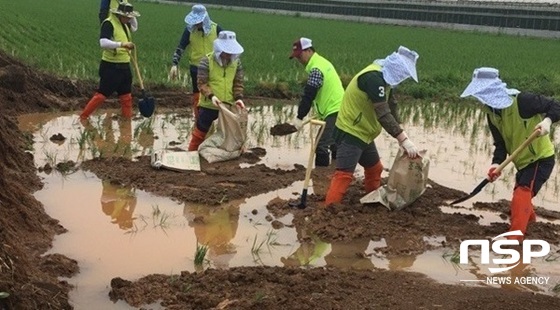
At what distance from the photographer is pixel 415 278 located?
16.6 feet

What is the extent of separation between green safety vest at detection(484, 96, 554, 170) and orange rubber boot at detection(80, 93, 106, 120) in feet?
17.7

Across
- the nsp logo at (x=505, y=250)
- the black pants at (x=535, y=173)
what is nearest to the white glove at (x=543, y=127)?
A: the black pants at (x=535, y=173)

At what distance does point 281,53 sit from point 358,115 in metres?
14.2

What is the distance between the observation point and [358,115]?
6359 millimetres

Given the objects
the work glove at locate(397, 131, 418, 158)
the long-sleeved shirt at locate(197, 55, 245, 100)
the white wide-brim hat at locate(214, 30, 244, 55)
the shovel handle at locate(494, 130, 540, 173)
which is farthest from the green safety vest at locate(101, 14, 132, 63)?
the shovel handle at locate(494, 130, 540, 173)

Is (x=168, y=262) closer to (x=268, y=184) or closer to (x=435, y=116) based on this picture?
(x=268, y=184)

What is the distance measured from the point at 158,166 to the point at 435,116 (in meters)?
5.24

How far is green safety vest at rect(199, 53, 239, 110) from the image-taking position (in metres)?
7.99

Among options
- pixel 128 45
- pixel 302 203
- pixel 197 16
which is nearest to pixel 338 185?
pixel 302 203

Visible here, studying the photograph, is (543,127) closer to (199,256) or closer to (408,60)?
(408,60)

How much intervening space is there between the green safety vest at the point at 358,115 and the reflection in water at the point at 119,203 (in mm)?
1911

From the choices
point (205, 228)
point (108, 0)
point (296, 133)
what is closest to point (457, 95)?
point (296, 133)

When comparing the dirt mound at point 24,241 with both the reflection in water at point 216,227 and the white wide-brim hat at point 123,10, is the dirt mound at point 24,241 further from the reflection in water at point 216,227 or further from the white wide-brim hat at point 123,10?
the white wide-brim hat at point 123,10

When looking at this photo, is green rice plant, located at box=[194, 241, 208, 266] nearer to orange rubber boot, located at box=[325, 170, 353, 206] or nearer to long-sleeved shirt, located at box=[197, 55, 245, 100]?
orange rubber boot, located at box=[325, 170, 353, 206]
